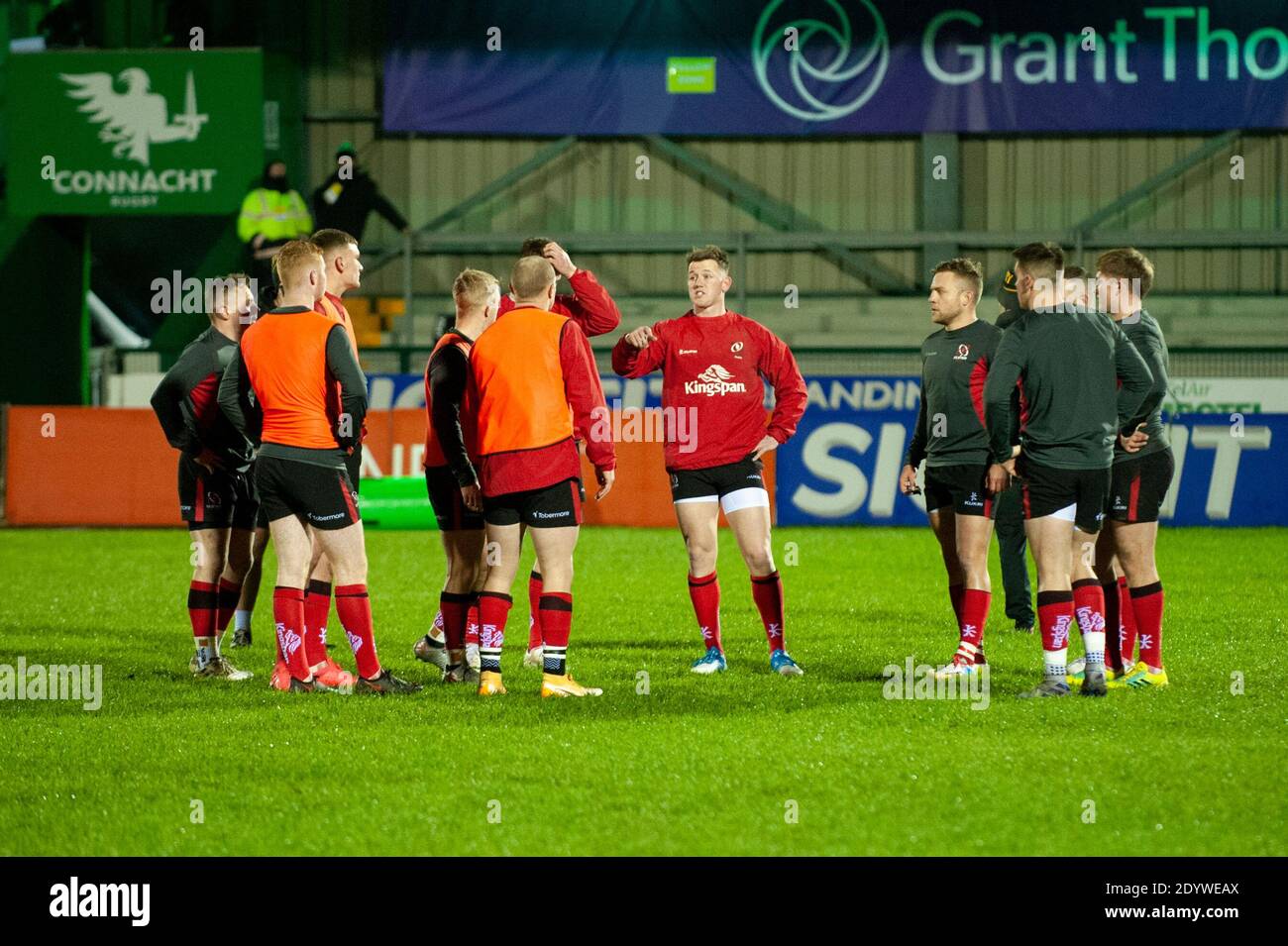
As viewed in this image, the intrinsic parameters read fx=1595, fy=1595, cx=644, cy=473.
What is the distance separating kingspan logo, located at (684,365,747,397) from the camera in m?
→ 8.26

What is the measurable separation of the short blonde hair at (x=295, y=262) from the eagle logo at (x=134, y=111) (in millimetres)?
17781

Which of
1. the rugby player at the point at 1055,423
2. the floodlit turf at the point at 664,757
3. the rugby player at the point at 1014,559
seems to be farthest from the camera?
the rugby player at the point at 1014,559

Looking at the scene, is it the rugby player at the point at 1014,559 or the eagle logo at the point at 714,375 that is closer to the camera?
the eagle logo at the point at 714,375

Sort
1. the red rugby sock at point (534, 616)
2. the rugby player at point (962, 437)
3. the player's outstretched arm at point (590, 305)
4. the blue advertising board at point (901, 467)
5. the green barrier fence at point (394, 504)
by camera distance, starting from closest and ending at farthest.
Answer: the rugby player at point (962, 437) < the player's outstretched arm at point (590, 305) < the red rugby sock at point (534, 616) < the blue advertising board at point (901, 467) < the green barrier fence at point (394, 504)

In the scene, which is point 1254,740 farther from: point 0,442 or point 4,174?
point 4,174

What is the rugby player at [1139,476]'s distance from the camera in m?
7.45

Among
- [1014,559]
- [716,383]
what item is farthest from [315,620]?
[1014,559]

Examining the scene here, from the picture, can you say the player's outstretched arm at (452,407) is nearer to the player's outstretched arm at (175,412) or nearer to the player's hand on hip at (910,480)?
the player's outstretched arm at (175,412)

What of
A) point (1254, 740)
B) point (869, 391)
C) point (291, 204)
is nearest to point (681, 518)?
point (1254, 740)

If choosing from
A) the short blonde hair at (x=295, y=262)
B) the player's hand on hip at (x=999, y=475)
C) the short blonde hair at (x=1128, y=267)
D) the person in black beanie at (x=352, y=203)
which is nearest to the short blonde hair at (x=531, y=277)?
the short blonde hair at (x=295, y=262)

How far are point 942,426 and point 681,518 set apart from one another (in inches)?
56.0

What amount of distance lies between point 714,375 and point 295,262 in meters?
2.24

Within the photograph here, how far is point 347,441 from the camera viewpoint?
24.1 ft

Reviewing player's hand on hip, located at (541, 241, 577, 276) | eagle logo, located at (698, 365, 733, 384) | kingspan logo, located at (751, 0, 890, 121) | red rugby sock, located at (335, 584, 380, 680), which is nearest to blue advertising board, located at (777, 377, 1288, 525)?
kingspan logo, located at (751, 0, 890, 121)
